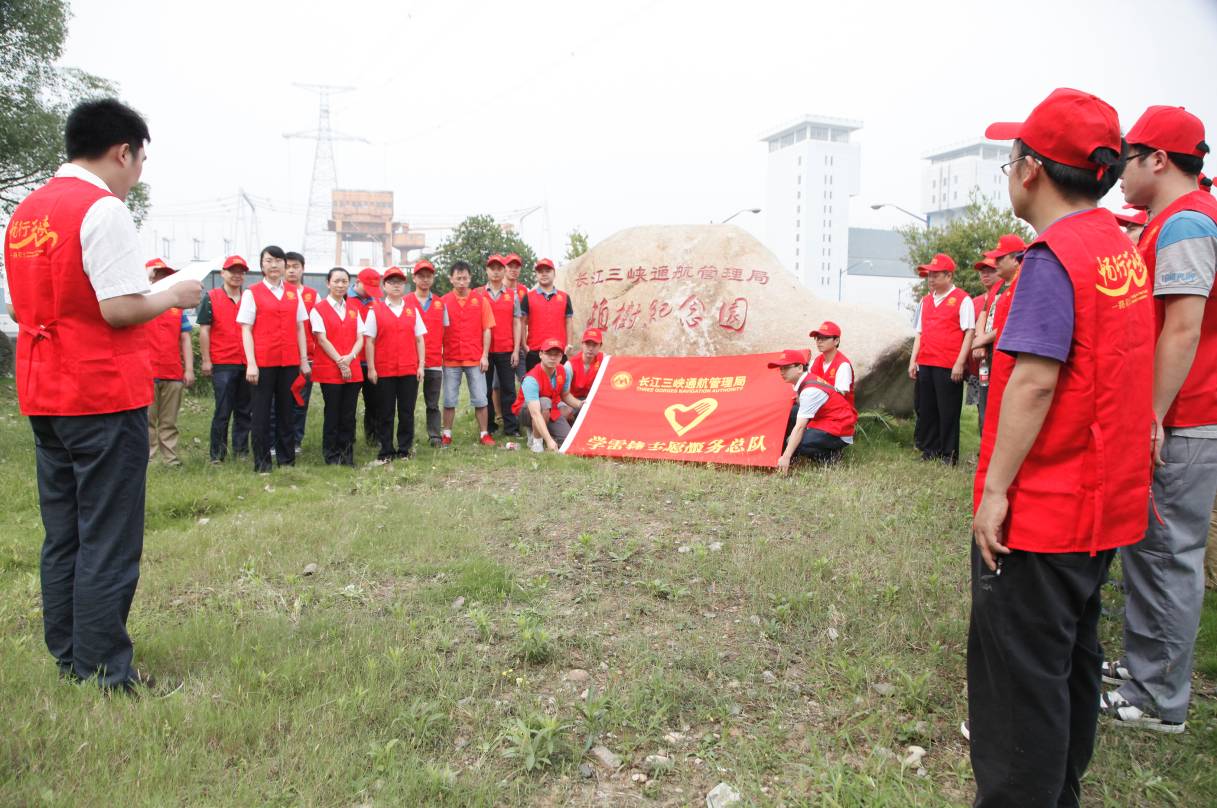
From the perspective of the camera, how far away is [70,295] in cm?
271

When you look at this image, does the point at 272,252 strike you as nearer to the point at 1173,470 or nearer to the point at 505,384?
the point at 505,384

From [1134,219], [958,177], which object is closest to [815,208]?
[958,177]

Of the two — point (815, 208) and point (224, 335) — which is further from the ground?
point (815, 208)

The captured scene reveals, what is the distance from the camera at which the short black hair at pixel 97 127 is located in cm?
281

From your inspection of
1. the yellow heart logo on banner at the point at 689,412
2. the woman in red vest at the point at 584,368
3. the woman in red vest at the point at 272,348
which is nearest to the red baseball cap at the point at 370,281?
the woman in red vest at the point at 272,348

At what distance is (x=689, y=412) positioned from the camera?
299 inches

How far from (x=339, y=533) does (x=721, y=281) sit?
18.4 feet

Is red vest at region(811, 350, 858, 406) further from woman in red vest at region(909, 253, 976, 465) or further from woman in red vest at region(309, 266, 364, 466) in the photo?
woman in red vest at region(309, 266, 364, 466)

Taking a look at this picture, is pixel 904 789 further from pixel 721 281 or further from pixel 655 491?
pixel 721 281

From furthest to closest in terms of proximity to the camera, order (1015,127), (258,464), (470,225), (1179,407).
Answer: (470,225)
(258,464)
(1179,407)
(1015,127)

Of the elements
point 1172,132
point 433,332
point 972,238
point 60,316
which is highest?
point 972,238

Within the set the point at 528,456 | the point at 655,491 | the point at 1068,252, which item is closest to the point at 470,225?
the point at 528,456

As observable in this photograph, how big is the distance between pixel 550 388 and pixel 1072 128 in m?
6.33

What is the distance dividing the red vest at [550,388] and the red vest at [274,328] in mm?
2171
